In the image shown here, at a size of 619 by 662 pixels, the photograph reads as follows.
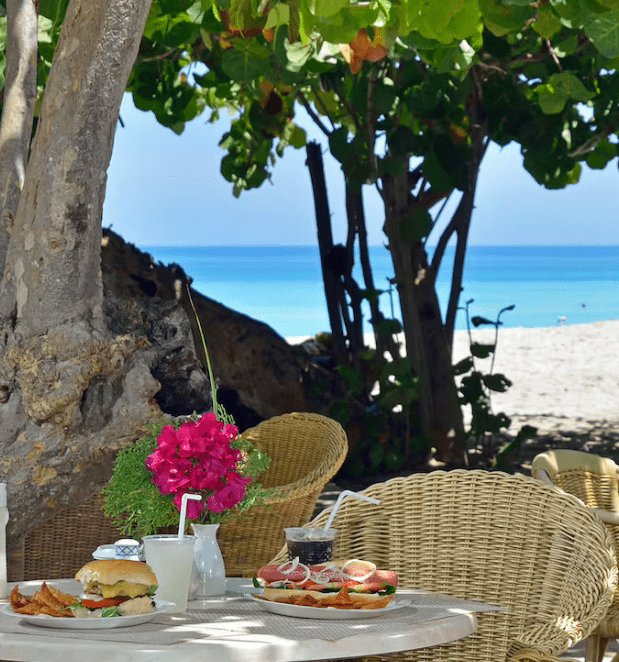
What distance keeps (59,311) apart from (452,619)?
5.18 ft

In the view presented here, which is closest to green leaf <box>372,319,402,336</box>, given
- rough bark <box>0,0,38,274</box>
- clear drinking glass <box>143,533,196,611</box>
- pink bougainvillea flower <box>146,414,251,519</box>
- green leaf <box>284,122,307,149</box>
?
green leaf <box>284,122,307,149</box>

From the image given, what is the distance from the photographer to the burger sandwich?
1.47 meters

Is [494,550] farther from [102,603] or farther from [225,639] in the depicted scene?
[102,603]

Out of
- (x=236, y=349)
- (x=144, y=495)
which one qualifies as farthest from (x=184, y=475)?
(x=236, y=349)

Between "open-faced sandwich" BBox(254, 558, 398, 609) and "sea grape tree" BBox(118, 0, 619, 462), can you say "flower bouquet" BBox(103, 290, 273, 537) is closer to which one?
"open-faced sandwich" BBox(254, 558, 398, 609)

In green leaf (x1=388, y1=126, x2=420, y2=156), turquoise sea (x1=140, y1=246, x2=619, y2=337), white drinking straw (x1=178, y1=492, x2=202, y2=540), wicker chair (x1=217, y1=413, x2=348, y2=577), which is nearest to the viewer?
white drinking straw (x1=178, y1=492, x2=202, y2=540)

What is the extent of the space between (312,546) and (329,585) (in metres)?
0.12

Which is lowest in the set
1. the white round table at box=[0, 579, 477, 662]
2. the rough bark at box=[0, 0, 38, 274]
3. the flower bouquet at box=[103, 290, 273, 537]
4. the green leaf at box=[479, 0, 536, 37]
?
the white round table at box=[0, 579, 477, 662]

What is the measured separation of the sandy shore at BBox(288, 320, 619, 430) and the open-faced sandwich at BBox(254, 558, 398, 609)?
676 cm

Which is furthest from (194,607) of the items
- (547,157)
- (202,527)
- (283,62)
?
(547,157)

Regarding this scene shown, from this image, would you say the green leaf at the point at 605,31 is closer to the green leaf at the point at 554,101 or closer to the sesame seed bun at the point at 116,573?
the green leaf at the point at 554,101

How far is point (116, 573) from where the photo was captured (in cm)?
150

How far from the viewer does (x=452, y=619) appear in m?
1.53

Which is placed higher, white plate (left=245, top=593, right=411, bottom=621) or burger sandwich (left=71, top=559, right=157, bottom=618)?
burger sandwich (left=71, top=559, right=157, bottom=618)
